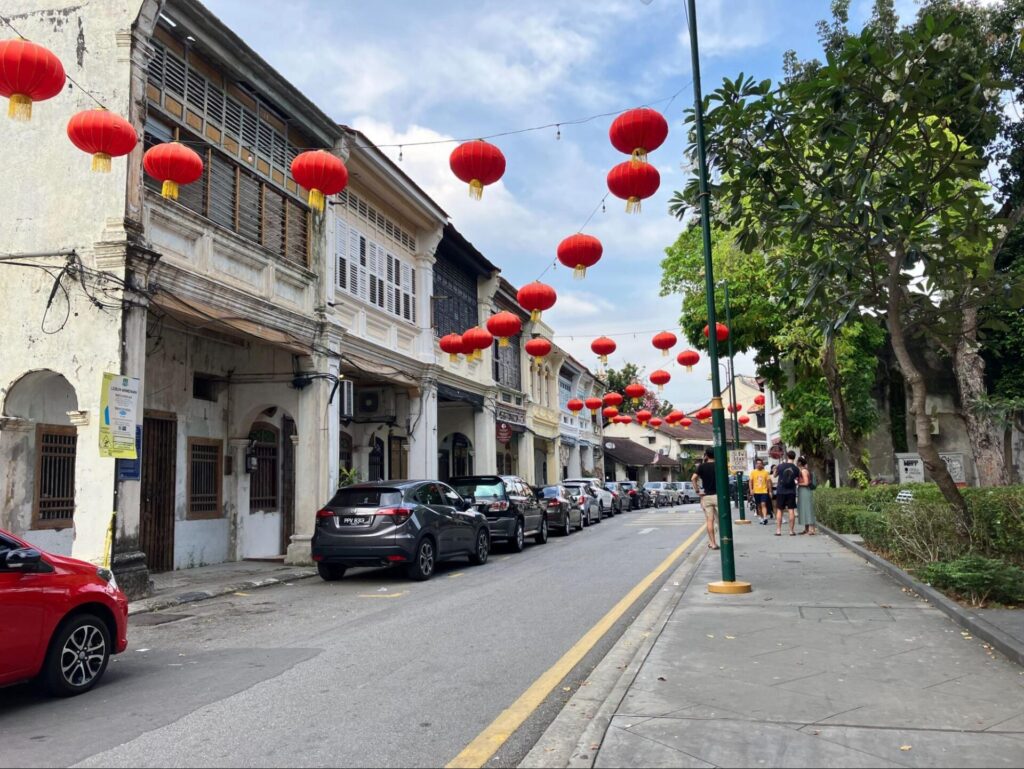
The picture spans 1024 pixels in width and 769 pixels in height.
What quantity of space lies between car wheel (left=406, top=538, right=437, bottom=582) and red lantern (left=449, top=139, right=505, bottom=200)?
5567mm

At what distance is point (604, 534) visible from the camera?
22.3 meters

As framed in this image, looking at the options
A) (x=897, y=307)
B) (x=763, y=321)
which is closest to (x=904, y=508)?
(x=897, y=307)

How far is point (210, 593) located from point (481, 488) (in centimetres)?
692

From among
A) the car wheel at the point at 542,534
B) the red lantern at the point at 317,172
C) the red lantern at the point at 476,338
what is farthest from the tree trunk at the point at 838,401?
the red lantern at the point at 317,172

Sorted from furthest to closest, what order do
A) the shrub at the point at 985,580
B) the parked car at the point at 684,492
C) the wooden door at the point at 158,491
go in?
1. the parked car at the point at 684,492
2. the wooden door at the point at 158,491
3. the shrub at the point at 985,580

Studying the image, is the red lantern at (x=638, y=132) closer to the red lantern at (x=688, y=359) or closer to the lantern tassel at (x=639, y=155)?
the lantern tassel at (x=639, y=155)

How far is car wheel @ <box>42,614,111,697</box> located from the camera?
5.84 metres

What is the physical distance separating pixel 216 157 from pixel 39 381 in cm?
471

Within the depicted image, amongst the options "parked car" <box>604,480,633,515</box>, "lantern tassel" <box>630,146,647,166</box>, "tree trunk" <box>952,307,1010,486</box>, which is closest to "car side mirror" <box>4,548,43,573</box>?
"lantern tassel" <box>630,146,647,166</box>

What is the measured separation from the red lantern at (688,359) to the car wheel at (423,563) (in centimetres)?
1091

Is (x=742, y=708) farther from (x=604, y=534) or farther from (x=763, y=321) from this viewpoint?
(x=763, y=321)

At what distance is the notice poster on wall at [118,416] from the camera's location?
34.0ft

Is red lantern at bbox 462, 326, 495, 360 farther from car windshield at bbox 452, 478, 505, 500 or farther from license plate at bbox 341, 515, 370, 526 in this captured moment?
license plate at bbox 341, 515, 370, 526

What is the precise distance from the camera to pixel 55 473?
470 inches
